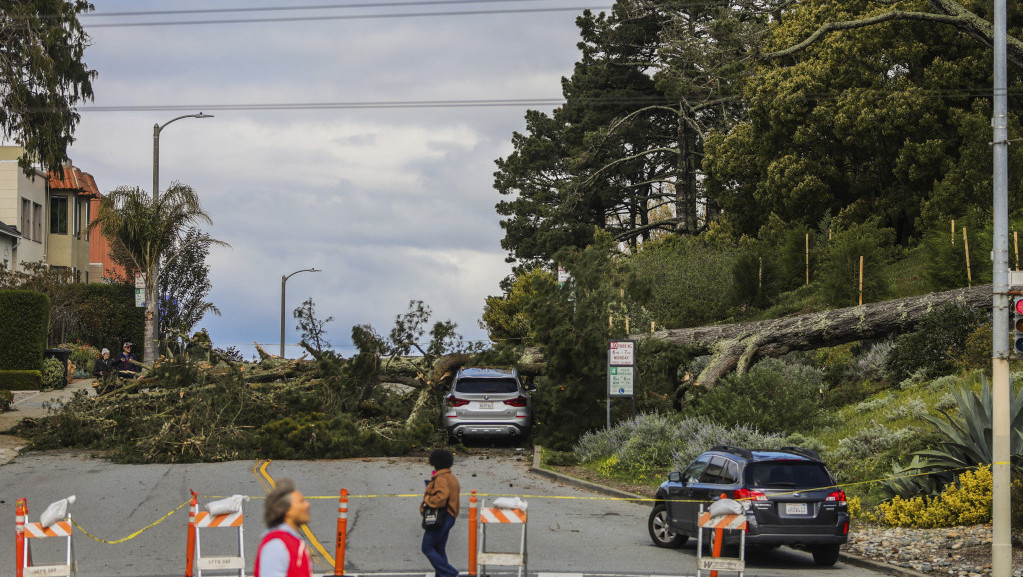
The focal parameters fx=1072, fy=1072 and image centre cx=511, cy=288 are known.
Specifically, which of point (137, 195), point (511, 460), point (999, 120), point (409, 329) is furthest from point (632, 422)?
point (137, 195)

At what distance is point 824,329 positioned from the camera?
77.1ft

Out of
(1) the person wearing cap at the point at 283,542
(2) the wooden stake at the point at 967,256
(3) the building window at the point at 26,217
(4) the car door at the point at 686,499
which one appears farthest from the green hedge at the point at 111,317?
(1) the person wearing cap at the point at 283,542

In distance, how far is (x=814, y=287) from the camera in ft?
119

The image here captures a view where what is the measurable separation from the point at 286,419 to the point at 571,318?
20.8ft

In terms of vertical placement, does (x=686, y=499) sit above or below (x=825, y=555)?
above

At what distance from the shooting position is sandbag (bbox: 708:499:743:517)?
34.5 feet

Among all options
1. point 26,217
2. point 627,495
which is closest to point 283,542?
point 627,495

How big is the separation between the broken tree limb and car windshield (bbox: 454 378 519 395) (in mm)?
4212

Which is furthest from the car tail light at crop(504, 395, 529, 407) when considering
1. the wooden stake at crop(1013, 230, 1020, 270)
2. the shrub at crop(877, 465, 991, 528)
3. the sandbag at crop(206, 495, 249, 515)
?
the sandbag at crop(206, 495, 249, 515)

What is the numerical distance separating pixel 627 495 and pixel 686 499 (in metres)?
4.23

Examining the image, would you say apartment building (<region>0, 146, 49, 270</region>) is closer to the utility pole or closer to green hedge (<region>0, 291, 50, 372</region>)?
green hedge (<region>0, 291, 50, 372</region>)

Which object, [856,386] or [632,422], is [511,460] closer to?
[632,422]

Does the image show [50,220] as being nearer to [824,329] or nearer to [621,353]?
[621,353]

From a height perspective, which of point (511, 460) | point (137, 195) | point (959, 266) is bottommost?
point (511, 460)
